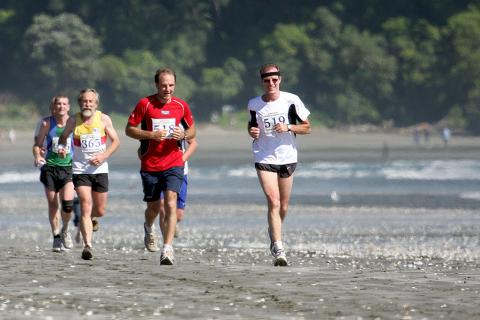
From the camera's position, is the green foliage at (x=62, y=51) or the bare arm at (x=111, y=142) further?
the green foliage at (x=62, y=51)

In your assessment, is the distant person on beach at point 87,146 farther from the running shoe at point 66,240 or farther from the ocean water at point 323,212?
the ocean water at point 323,212

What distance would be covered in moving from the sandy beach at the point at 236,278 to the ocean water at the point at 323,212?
6 centimetres

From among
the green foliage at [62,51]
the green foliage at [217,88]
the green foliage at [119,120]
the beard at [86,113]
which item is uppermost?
the green foliage at [62,51]

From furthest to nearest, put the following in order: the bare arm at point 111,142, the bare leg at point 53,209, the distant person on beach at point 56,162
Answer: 1. the bare leg at point 53,209
2. the distant person on beach at point 56,162
3. the bare arm at point 111,142

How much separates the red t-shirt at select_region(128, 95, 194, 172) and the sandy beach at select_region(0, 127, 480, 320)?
0.79m

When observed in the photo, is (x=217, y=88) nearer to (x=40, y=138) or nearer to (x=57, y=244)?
(x=40, y=138)

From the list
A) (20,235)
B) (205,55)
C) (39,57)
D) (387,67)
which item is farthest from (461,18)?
(20,235)

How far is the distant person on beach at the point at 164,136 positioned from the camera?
436 inches

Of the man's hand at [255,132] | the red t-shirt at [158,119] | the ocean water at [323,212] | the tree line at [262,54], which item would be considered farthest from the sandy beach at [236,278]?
the tree line at [262,54]

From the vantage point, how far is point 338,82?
10700 cm

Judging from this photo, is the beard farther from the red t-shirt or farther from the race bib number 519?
the race bib number 519

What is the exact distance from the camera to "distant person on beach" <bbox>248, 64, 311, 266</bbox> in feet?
37.3

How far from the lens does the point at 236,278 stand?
9.95 meters

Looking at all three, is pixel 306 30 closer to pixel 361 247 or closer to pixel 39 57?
pixel 39 57
